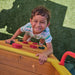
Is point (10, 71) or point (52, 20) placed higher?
point (52, 20)

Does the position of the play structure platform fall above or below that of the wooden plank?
above

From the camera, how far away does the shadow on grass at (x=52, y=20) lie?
2.83 meters

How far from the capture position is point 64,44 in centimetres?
292

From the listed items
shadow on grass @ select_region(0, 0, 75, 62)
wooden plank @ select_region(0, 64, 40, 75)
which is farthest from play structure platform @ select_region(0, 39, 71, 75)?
shadow on grass @ select_region(0, 0, 75, 62)

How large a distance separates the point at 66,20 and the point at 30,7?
109cm

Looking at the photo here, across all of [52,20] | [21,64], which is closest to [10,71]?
[21,64]

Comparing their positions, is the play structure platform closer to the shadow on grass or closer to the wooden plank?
the wooden plank

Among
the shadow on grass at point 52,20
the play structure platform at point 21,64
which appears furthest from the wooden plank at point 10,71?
the shadow on grass at point 52,20

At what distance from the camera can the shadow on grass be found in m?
2.83

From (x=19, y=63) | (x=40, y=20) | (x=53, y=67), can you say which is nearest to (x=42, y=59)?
(x=53, y=67)

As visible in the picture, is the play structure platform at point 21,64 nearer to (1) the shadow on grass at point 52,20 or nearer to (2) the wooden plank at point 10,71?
(2) the wooden plank at point 10,71

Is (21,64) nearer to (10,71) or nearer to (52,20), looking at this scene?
(10,71)

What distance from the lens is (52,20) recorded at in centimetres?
296

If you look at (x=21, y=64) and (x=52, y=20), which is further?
(x=52, y=20)
